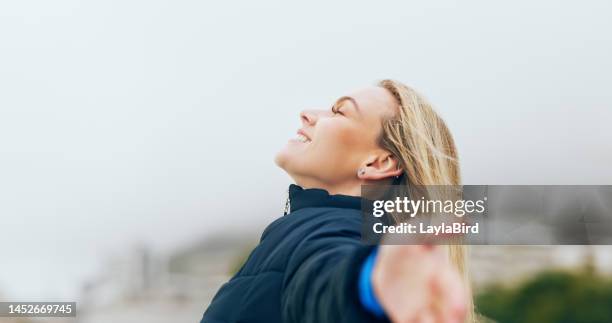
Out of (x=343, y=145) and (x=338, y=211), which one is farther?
(x=343, y=145)

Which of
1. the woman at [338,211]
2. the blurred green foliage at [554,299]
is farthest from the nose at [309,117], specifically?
the blurred green foliage at [554,299]

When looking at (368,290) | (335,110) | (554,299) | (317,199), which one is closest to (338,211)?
(317,199)

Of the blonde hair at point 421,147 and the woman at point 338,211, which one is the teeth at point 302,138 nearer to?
the woman at point 338,211

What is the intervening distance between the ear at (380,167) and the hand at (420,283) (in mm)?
564

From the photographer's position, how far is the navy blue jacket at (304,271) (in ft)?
2.29

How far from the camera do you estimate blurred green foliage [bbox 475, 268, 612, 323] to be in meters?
1.66

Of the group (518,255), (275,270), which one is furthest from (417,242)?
(518,255)

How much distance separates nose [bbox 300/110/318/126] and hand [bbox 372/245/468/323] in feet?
2.23

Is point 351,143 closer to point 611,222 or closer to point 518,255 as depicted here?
point 518,255

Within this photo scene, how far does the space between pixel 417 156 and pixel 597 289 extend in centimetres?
79

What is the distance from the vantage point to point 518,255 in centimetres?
148

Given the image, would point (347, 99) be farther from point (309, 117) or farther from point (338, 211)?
point (338, 211)

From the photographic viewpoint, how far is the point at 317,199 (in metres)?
1.20

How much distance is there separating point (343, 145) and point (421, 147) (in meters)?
0.12
